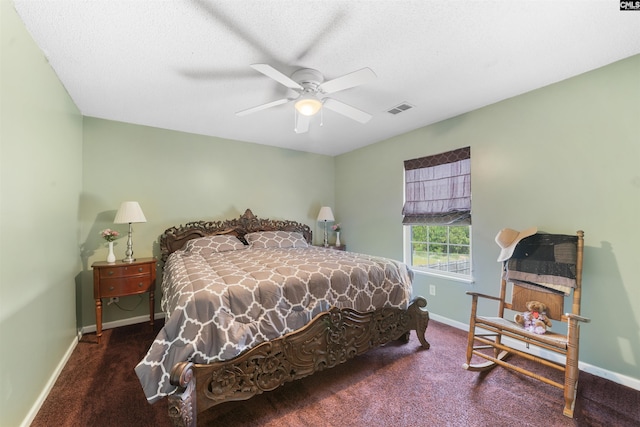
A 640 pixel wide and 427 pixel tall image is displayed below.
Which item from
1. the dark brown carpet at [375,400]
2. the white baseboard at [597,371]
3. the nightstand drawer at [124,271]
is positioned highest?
the nightstand drawer at [124,271]

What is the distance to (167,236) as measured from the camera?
3.46m

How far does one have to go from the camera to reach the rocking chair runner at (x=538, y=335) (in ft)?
5.82

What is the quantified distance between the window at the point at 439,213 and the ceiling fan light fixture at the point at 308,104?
1929 millimetres

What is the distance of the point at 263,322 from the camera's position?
1.78 m

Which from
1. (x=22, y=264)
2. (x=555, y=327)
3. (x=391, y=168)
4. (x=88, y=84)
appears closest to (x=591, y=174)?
(x=555, y=327)

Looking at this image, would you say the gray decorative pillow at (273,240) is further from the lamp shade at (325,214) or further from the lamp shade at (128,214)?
the lamp shade at (128,214)

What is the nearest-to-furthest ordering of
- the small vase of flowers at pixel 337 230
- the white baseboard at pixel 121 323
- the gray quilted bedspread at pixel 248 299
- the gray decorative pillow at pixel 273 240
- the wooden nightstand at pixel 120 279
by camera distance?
the gray quilted bedspread at pixel 248 299 < the wooden nightstand at pixel 120 279 < the white baseboard at pixel 121 323 < the gray decorative pillow at pixel 273 240 < the small vase of flowers at pixel 337 230

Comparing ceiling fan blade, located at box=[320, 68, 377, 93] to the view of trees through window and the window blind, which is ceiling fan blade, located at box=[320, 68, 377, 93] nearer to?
the window blind

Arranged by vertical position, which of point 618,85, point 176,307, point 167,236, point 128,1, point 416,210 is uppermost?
point 128,1

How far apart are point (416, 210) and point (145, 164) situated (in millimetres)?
3605

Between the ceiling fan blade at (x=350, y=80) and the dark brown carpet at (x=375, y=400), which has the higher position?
the ceiling fan blade at (x=350, y=80)

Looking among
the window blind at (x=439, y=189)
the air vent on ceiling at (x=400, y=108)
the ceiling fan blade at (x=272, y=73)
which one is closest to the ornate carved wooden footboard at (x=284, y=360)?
the window blind at (x=439, y=189)

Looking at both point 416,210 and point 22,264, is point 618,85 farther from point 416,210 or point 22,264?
point 22,264

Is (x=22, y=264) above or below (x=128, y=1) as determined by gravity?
below
